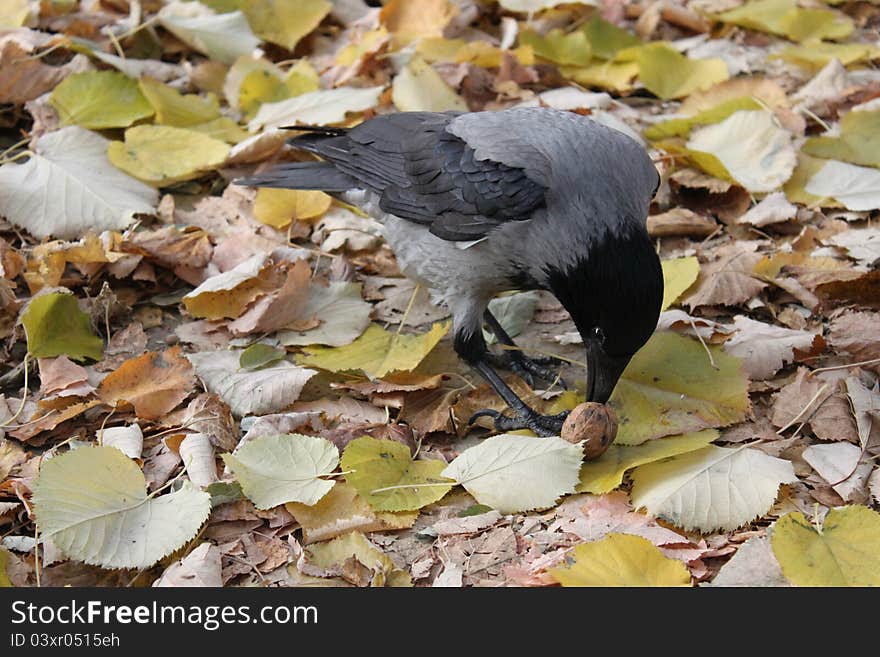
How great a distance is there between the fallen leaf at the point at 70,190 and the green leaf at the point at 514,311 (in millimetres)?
1542

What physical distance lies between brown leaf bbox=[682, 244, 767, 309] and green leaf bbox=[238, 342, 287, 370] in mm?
1591

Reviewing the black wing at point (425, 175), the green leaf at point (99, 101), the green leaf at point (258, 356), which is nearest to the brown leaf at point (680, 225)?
the black wing at point (425, 175)

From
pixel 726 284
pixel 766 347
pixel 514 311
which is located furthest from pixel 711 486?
pixel 514 311

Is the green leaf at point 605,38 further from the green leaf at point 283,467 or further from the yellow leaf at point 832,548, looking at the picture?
the yellow leaf at point 832,548

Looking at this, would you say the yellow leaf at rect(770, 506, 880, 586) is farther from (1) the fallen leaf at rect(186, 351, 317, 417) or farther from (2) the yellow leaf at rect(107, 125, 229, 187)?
(2) the yellow leaf at rect(107, 125, 229, 187)

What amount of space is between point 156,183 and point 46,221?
566 millimetres

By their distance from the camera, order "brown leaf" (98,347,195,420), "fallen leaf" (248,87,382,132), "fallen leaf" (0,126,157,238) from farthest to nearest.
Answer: "fallen leaf" (248,87,382,132), "fallen leaf" (0,126,157,238), "brown leaf" (98,347,195,420)

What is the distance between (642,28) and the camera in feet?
19.6

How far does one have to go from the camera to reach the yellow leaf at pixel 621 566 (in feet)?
8.64

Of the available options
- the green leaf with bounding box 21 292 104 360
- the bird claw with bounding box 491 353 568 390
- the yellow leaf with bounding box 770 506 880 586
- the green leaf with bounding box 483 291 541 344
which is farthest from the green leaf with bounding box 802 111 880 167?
the green leaf with bounding box 21 292 104 360

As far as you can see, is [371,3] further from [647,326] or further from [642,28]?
[647,326]

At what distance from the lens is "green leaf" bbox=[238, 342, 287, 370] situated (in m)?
3.70

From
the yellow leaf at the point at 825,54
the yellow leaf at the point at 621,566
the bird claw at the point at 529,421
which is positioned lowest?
the bird claw at the point at 529,421

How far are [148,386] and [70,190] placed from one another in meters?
1.25
